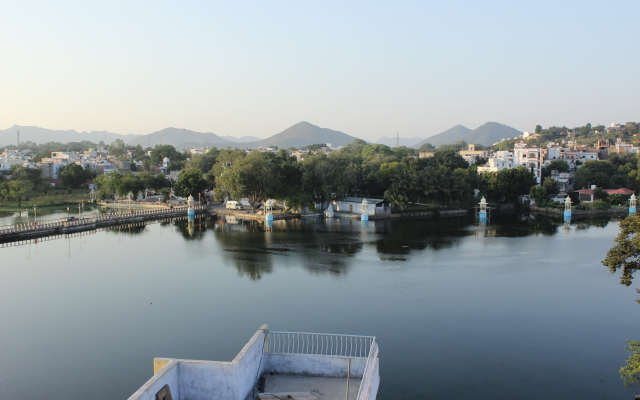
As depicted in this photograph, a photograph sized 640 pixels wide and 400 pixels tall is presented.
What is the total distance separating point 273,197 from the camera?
32656 mm

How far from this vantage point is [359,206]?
3272 cm

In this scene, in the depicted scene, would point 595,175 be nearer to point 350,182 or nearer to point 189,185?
point 350,182

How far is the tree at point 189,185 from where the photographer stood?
3534 cm

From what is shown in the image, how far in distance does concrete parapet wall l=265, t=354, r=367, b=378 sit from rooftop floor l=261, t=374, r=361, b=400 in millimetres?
75

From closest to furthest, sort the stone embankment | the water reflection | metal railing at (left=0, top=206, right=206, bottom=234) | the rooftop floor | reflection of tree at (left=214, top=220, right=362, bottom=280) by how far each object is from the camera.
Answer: the rooftop floor
reflection of tree at (left=214, top=220, right=362, bottom=280)
the water reflection
the stone embankment
metal railing at (left=0, top=206, right=206, bottom=234)

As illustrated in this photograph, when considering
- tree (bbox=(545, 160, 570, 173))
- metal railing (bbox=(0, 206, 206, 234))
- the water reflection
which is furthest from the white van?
tree (bbox=(545, 160, 570, 173))

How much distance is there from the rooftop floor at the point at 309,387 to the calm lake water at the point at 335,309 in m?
1.75

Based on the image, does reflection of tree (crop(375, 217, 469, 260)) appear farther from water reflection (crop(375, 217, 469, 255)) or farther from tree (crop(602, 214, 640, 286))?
tree (crop(602, 214, 640, 286))

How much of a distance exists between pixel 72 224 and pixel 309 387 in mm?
22313

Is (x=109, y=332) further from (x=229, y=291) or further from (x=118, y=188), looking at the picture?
(x=118, y=188)

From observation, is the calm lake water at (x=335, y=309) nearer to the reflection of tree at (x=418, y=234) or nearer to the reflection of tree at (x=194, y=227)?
the reflection of tree at (x=418, y=234)

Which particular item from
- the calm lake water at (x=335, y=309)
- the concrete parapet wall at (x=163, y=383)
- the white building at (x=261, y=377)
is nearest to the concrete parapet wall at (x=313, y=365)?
the white building at (x=261, y=377)

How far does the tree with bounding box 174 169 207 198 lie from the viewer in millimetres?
35344

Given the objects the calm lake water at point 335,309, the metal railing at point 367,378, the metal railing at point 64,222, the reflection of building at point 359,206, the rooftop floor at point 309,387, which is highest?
the reflection of building at point 359,206
